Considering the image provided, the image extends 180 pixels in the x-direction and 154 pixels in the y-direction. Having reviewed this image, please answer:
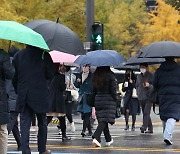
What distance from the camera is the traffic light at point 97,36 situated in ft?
76.4

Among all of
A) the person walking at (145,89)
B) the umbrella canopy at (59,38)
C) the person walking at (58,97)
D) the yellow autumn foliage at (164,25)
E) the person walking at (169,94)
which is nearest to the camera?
the umbrella canopy at (59,38)

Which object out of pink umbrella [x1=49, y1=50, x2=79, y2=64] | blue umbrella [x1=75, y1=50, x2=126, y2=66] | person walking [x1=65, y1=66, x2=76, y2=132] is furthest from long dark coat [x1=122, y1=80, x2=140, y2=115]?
blue umbrella [x1=75, y1=50, x2=126, y2=66]

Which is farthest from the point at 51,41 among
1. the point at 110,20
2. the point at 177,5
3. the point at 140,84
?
the point at 110,20

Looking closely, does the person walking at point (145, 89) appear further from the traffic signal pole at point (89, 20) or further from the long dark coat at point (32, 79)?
the long dark coat at point (32, 79)

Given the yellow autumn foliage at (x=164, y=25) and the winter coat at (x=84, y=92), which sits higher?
the yellow autumn foliage at (x=164, y=25)

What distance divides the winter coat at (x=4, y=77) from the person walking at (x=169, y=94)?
4.37 meters

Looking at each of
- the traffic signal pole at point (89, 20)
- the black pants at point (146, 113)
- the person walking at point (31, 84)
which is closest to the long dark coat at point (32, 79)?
the person walking at point (31, 84)

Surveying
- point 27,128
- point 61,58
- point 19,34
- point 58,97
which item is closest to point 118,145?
point 58,97

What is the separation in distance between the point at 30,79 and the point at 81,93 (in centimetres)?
571

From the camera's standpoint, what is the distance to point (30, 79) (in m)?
10.7

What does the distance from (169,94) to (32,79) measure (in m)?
3.72

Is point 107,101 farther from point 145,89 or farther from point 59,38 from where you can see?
point 145,89

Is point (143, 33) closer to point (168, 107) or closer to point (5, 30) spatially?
point (168, 107)

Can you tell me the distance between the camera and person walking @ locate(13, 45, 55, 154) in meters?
10.7
